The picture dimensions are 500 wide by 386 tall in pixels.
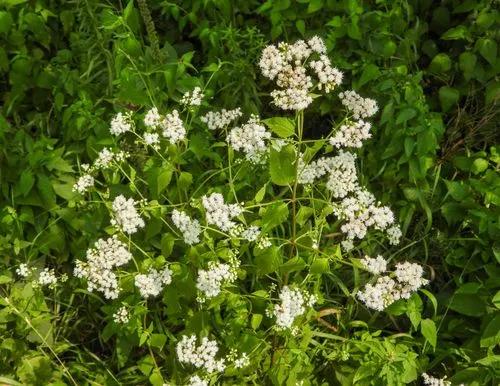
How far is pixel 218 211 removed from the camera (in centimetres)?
260

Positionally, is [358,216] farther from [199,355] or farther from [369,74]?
[369,74]

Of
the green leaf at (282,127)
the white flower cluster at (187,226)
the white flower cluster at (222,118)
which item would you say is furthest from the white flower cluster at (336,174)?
the white flower cluster at (187,226)

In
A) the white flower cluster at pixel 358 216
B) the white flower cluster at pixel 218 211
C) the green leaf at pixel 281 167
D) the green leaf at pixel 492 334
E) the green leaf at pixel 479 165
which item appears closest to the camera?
the green leaf at pixel 281 167

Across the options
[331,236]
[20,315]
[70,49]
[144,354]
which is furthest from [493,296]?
[70,49]

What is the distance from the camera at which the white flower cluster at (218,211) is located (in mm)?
2594

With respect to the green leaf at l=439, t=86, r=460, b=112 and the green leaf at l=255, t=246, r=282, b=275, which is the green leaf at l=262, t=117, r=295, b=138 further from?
the green leaf at l=439, t=86, r=460, b=112

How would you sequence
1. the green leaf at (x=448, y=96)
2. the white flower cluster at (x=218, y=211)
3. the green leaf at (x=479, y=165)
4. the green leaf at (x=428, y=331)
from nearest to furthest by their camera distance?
Answer: the white flower cluster at (x=218, y=211) < the green leaf at (x=428, y=331) < the green leaf at (x=479, y=165) < the green leaf at (x=448, y=96)

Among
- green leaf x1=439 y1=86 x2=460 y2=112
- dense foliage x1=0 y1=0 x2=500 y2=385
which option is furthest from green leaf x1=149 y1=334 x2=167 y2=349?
green leaf x1=439 y1=86 x2=460 y2=112

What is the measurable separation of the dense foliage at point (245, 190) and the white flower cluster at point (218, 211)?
15.4 inches

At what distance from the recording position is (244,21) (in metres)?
4.11

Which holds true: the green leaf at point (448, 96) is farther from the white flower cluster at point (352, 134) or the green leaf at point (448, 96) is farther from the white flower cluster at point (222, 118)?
the white flower cluster at point (222, 118)

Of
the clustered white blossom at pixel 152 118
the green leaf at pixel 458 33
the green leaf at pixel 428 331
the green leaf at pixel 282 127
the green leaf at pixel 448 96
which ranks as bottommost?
the green leaf at pixel 428 331

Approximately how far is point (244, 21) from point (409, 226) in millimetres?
1767

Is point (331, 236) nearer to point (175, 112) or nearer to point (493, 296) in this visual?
point (493, 296)
